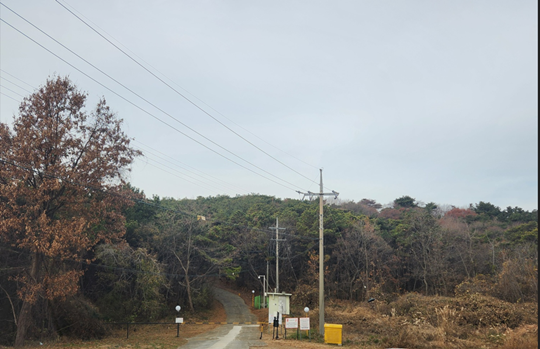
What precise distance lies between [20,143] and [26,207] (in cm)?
282

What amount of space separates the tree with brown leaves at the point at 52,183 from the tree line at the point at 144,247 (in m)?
0.06

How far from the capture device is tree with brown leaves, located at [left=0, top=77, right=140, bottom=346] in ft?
54.1

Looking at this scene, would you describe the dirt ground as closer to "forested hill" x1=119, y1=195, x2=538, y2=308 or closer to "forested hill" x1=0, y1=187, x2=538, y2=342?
"forested hill" x1=0, y1=187, x2=538, y2=342

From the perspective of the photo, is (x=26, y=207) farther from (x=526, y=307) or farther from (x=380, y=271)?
(x=380, y=271)

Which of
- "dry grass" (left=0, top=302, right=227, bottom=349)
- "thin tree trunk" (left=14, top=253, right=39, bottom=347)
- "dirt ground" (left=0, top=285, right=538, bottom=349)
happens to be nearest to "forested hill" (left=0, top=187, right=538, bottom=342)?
"dry grass" (left=0, top=302, right=227, bottom=349)

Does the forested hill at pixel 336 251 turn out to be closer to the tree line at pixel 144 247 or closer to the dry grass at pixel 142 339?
the tree line at pixel 144 247

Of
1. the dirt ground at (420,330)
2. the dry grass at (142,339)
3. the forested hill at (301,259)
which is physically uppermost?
the forested hill at (301,259)

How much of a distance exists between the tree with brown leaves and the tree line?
0.06 meters

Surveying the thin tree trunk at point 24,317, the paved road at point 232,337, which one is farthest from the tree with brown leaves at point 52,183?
the paved road at point 232,337

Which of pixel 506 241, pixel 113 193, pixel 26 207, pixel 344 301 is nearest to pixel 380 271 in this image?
pixel 344 301

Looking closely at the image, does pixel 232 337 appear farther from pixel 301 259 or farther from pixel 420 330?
pixel 301 259

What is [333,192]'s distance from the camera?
71.6 ft

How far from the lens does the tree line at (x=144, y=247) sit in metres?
17.1

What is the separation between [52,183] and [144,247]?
17.3 meters
